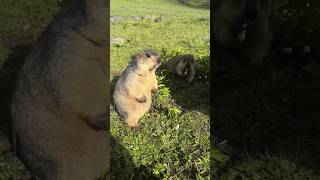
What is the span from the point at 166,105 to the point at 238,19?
1.33 meters

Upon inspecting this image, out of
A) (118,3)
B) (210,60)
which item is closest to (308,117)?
(210,60)

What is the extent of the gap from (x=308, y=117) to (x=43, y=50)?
9.37 feet

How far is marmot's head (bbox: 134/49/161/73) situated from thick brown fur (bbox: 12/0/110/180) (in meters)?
1.13

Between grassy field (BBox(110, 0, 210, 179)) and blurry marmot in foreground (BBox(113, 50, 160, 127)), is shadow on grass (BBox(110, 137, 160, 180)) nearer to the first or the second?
grassy field (BBox(110, 0, 210, 179))

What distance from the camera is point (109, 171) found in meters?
5.36

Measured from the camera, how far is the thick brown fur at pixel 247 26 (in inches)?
254

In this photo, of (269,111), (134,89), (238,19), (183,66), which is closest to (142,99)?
(134,89)

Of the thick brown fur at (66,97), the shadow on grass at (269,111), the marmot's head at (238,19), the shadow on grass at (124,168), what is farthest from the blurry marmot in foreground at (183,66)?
the thick brown fur at (66,97)

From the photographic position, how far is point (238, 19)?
21.5ft

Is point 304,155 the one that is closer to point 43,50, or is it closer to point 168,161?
point 168,161

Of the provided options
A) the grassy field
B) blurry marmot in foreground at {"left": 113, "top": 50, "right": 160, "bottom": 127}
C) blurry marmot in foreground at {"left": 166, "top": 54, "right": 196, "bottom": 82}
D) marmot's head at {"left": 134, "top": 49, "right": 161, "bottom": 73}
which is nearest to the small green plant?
the grassy field

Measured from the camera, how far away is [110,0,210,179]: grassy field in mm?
5543

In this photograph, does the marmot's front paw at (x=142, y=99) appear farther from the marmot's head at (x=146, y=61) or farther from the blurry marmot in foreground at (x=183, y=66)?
the blurry marmot in foreground at (x=183, y=66)

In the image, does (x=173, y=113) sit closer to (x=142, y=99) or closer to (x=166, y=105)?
(x=166, y=105)
